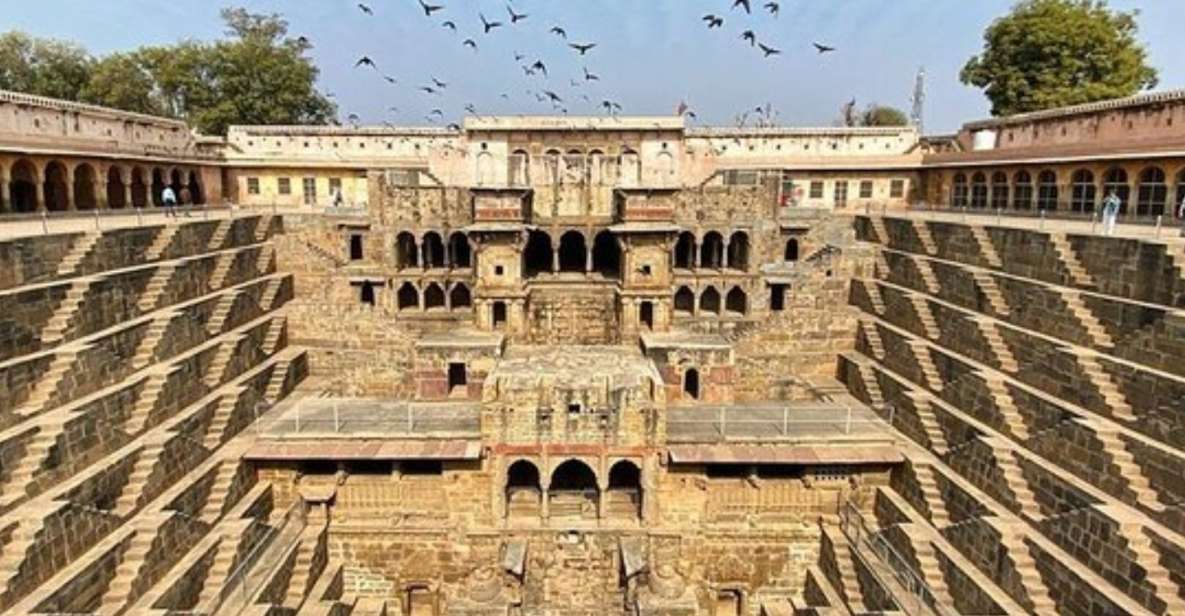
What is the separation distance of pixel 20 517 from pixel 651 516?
41.4ft

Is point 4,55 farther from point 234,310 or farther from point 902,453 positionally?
point 902,453

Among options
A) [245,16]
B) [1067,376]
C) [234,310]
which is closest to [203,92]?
[245,16]

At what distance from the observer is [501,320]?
82.2 ft

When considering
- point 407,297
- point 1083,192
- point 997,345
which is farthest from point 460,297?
point 1083,192

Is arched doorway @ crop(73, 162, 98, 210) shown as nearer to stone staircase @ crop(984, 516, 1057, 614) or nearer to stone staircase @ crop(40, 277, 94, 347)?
stone staircase @ crop(40, 277, 94, 347)

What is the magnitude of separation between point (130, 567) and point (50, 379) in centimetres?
433

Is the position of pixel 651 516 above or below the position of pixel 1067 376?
below

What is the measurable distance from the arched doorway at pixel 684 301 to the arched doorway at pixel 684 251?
3.75ft

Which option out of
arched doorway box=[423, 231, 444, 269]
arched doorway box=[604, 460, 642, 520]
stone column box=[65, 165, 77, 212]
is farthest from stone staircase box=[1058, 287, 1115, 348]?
stone column box=[65, 165, 77, 212]

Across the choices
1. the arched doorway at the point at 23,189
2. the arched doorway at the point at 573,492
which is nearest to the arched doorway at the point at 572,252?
the arched doorway at the point at 573,492

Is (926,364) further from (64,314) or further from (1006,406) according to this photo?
(64,314)

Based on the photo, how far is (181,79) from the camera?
4647 cm

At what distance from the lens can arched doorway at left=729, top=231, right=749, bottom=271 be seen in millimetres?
26875

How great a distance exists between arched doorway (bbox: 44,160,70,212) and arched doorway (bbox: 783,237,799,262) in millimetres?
28681
